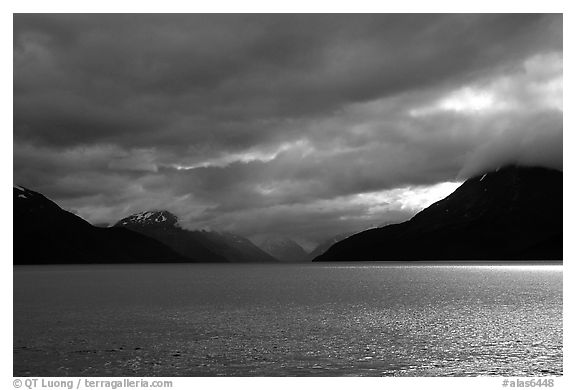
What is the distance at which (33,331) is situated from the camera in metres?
76.1

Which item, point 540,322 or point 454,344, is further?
point 540,322

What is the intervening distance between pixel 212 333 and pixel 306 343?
15.6 m

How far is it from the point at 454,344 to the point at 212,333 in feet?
109
